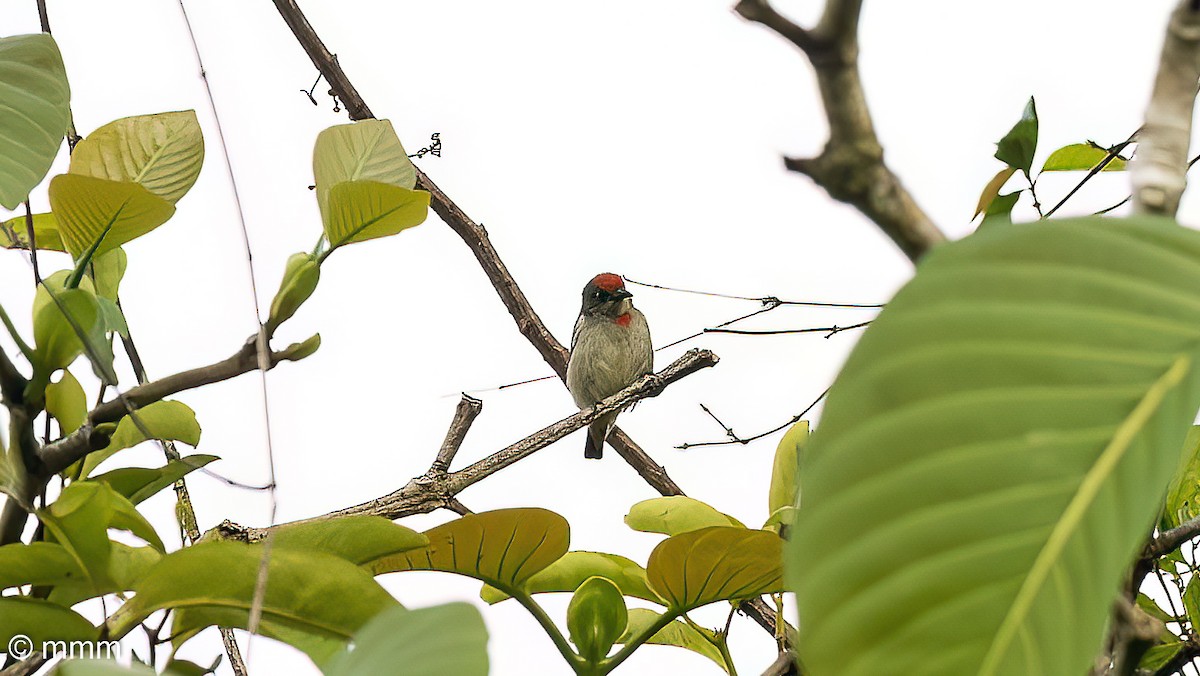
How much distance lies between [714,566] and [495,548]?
98 millimetres

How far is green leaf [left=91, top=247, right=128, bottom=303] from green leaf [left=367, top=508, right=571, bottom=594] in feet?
0.67

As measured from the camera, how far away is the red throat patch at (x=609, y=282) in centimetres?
194

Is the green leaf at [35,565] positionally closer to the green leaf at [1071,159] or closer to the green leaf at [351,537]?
the green leaf at [351,537]

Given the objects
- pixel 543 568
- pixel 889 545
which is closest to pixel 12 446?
pixel 543 568

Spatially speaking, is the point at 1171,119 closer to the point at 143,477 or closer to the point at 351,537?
the point at 351,537

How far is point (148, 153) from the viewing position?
0.53 m

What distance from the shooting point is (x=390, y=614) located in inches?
8.9

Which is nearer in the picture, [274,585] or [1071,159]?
[274,585]

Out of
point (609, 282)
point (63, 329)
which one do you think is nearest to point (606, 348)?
point (609, 282)

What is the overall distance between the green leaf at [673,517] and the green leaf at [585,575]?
0.03 metres

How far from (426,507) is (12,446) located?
0.19 m

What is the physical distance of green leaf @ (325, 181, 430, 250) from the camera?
1.48 ft

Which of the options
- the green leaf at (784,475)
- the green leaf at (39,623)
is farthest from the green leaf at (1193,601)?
the green leaf at (39,623)

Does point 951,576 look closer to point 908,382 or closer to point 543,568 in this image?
point 908,382
